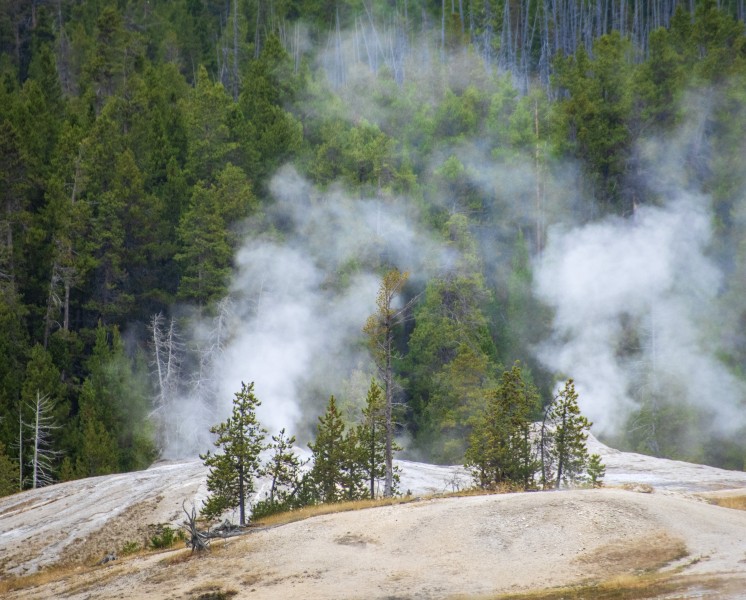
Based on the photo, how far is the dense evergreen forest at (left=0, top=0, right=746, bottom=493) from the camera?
51.2 m

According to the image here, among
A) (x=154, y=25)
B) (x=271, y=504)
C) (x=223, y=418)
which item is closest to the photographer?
(x=271, y=504)

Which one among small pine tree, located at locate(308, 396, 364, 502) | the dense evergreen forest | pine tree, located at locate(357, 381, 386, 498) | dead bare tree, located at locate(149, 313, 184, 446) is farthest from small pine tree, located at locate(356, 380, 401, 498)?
dead bare tree, located at locate(149, 313, 184, 446)

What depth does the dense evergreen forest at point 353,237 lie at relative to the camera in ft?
168

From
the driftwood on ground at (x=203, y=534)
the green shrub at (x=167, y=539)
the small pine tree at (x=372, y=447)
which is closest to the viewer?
the driftwood on ground at (x=203, y=534)

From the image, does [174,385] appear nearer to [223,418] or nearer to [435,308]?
[223,418]

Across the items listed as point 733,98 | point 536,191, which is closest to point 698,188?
point 733,98

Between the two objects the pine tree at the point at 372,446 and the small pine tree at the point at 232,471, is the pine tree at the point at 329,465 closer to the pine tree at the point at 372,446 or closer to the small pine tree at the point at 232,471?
the pine tree at the point at 372,446

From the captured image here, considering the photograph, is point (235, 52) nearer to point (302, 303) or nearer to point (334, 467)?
point (302, 303)

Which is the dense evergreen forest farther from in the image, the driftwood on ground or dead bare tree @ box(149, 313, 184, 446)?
the driftwood on ground

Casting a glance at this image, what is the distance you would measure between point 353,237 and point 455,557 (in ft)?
126

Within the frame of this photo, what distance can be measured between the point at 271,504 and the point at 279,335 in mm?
25328

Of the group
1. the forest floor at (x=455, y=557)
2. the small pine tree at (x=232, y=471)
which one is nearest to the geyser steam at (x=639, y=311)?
the forest floor at (x=455, y=557)

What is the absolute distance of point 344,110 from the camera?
220 ft

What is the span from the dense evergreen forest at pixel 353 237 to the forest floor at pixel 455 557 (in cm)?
2278
